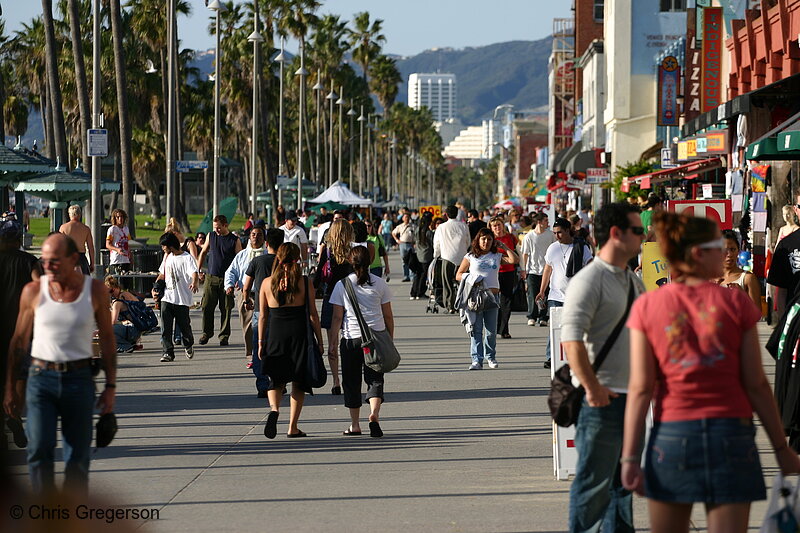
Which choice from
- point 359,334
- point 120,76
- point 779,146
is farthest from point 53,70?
point 359,334

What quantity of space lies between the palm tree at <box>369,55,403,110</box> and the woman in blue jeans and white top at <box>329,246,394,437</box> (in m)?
92.1

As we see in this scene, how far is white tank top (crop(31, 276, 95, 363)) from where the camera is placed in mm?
6770

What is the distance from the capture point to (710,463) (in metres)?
4.91

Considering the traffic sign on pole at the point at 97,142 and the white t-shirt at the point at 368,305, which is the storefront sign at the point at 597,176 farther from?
the white t-shirt at the point at 368,305

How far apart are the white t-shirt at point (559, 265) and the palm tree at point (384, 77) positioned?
88090mm

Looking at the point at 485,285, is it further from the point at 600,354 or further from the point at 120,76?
the point at 120,76

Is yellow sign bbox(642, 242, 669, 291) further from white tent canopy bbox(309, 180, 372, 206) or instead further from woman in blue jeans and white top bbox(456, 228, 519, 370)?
white tent canopy bbox(309, 180, 372, 206)

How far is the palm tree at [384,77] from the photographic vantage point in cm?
10200

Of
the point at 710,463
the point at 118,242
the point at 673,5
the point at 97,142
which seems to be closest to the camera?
the point at 710,463

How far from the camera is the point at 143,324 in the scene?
651 inches

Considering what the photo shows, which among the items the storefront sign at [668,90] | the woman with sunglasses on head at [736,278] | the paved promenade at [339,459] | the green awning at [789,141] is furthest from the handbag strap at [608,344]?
the storefront sign at [668,90]

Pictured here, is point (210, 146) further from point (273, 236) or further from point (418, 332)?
point (273, 236)

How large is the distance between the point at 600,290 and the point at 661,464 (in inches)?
48.9

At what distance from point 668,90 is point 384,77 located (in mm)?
64723
